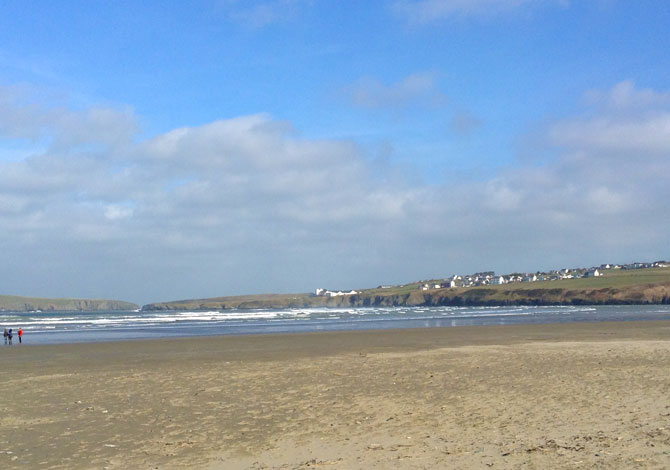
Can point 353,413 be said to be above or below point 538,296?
above

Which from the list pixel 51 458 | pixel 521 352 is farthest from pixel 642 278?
pixel 51 458

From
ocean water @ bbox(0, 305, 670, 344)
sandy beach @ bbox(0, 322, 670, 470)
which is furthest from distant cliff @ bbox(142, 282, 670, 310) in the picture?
sandy beach @ bbox(0, 322, 670, 470)

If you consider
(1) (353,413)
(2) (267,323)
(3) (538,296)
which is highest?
(1) (353,413)

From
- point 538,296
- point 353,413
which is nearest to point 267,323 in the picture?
point 353,413

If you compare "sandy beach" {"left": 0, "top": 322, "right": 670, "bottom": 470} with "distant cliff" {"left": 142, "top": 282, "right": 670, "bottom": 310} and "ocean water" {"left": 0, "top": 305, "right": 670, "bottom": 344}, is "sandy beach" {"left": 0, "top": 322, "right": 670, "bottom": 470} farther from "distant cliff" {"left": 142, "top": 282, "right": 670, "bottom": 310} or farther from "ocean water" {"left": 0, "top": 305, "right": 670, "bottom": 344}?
"distant cliff" {"left": 142, "top": 282, "right": 670, "bottom": 310}

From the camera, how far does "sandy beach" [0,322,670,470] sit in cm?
784

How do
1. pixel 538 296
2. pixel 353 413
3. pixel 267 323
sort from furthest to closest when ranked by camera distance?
pixel 538 296 < pixel 267 323 < pixel 353 413

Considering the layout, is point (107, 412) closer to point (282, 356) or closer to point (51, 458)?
point (51, 458)

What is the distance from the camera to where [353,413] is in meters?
10.7

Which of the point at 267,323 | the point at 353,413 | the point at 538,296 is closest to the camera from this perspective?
the point at 353,413

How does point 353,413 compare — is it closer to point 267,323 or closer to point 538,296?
point 267,323

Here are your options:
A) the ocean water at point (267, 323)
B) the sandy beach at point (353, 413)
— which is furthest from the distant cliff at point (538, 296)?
the sandy beach at point (353, 413)

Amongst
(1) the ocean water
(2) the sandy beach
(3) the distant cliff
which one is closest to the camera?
(2) the sandy beach

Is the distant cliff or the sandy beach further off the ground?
the sandy beach
